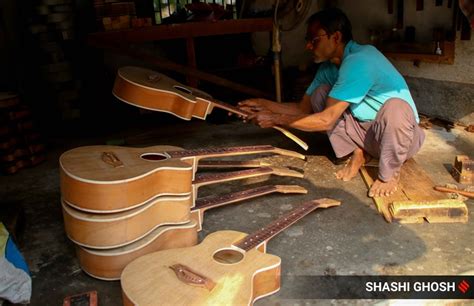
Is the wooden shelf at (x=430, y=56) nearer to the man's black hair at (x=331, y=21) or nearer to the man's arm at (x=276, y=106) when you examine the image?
the man's arm at (x=276, y=106)

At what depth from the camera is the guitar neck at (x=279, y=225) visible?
2.09 meters

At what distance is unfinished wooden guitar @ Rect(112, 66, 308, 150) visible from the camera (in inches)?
119

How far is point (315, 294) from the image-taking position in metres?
2.03

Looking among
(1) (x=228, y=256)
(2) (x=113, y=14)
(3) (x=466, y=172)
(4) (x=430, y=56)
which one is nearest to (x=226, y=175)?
(1) (x=228, y=256)

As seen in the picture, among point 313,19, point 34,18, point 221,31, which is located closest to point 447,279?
point 313,19

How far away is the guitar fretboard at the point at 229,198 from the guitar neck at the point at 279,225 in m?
0.36

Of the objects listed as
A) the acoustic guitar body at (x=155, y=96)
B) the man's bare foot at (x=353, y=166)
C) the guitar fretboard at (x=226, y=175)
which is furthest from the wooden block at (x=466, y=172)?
the acoustic guitar body at (x=155, y=96)

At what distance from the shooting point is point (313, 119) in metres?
3.06

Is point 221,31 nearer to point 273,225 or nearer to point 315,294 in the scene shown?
point 273,225

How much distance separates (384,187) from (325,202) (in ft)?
1.59

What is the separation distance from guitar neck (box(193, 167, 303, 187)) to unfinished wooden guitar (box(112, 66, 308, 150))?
48 cm

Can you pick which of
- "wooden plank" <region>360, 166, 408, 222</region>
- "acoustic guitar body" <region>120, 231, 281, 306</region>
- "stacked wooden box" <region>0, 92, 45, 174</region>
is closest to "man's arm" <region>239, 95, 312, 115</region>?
"wooden plank" <region>360, 166, 408, 222</region>

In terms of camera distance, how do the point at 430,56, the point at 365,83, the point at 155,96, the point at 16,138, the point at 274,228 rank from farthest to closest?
the point at 430,56
the point at 16,138
the point at 155,96
the point at 365,83
the point at 274,228

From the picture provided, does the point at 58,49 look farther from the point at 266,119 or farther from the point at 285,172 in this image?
the point at 285,172
